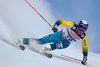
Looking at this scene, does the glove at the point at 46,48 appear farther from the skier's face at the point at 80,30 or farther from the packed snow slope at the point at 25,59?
the skier's face at the point at 80,30

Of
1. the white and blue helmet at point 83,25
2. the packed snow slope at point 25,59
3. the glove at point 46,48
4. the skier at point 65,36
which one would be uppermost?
the white and blue helmet at point 83,25

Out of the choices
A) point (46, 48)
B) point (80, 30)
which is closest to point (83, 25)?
point (80, 30)

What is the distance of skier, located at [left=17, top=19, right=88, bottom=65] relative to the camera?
2.83 metres

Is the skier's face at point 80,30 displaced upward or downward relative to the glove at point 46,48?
upward

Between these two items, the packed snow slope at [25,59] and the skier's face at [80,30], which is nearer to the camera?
the packed snow slope at [25,59]

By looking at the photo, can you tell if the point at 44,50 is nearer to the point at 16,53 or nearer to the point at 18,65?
the point at 16,53

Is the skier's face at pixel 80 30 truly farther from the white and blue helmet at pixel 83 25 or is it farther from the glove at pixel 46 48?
the glove at pixel 46 48

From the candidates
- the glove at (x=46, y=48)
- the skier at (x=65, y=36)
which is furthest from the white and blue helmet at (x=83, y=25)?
the glove at (x=46, y=48)

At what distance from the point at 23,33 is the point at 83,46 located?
2.52 ft

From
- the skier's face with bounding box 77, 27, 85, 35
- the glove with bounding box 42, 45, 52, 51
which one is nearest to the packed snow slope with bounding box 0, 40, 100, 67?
the glove with bounding box 42, 45, 52, 51

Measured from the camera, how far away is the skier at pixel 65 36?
283 centimetres

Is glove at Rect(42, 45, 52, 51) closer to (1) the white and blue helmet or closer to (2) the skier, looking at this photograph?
(2) the skier

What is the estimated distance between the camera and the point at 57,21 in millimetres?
2895

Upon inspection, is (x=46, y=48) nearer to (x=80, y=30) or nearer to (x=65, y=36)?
(x=65, y=36)
